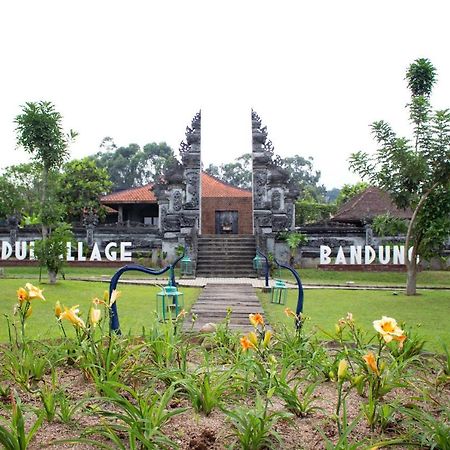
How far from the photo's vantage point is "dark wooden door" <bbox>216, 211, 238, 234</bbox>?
95.7 feet

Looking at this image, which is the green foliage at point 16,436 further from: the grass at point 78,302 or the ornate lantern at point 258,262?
the ornate lantern at point 258,262

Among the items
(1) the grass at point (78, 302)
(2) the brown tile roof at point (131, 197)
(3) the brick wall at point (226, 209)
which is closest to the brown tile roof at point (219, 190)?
(3) the brick wall at point (226, 209)

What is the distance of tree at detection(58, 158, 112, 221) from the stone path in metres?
21.6

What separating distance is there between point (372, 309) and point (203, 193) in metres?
22.7

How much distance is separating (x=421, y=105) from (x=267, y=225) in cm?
848

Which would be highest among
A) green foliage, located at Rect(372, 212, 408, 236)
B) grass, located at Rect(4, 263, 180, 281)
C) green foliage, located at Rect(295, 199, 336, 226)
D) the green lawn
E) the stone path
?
green foliage, located at Rect(295, 199, 336, 226)

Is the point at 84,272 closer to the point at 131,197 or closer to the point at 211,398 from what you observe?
the point at 131,197

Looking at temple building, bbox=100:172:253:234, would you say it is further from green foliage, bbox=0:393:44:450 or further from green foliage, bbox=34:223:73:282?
green foliage, bbox=0:393:44:450

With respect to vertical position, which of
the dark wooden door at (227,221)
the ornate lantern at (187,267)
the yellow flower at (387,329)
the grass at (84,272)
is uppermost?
the dark wooden door at (227,221)

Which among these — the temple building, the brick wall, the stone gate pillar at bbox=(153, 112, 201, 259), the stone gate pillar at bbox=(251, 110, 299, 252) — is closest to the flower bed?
the stone gate pillar at bbox=(153, 112, 201, 259)

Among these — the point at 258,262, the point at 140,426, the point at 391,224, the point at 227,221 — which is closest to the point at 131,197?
the point at 227,221

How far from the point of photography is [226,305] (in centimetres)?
1030

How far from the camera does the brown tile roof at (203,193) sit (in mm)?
32412

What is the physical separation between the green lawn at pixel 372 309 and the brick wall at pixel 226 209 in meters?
15.5
